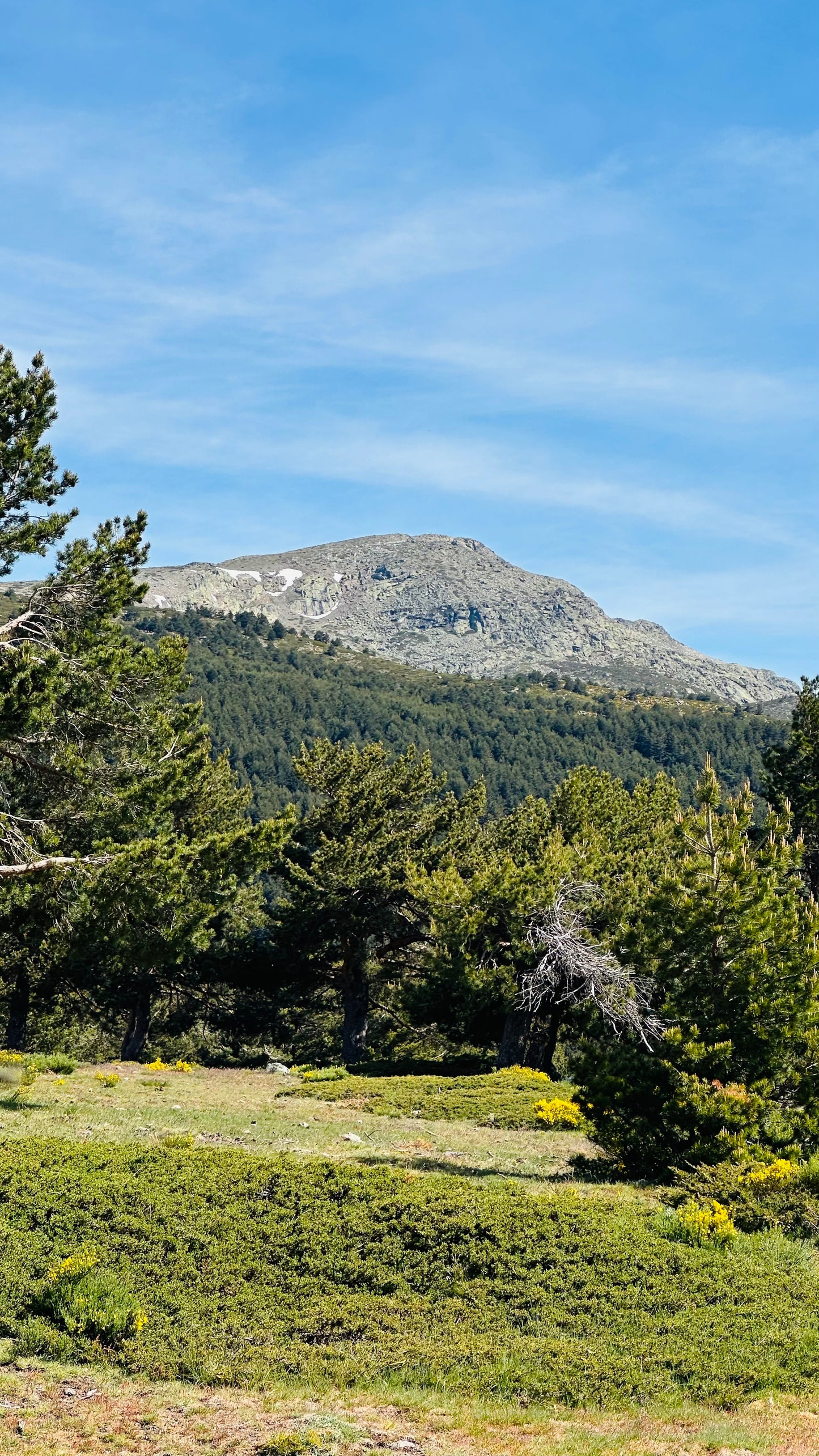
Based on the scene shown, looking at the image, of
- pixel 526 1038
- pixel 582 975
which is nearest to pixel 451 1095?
pixel 582 975

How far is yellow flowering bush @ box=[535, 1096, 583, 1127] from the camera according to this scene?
22344mm

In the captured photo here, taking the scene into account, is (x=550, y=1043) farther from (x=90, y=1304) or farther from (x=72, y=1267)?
(x=90, y=1304)

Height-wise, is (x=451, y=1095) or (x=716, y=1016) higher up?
(x=716, y=1016)

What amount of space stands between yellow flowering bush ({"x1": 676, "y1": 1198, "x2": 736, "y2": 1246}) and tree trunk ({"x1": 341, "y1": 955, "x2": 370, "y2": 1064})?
30624 mm

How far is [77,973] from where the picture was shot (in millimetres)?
39688

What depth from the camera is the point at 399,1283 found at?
10.2 meters

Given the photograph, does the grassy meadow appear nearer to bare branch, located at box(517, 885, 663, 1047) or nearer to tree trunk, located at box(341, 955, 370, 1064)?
bare branch, located at box(517, 885, 663, 1047)

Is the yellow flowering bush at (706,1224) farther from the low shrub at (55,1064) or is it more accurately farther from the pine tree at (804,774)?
the pine tree at (804,774)

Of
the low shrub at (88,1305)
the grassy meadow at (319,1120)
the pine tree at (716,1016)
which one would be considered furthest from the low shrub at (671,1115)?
the low shrub at (88,1305)

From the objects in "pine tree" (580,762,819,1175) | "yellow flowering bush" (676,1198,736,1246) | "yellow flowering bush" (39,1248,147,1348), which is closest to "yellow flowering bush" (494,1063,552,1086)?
"pine tree" (580,762,819,1175)

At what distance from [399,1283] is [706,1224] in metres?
3.68

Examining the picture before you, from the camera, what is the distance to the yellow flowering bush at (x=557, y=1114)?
2234 centimetres

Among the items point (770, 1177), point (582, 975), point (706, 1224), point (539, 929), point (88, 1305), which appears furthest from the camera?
point (539, 929)

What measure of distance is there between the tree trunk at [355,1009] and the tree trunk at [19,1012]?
11815 millimetres
